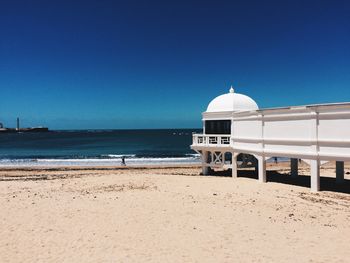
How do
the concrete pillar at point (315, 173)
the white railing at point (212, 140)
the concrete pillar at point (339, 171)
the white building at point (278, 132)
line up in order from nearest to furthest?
the white building at point (278, 132) < the concrete pillar at point (315, 173) < the concrete pillar at point (339, 171) < the white railing at point (212, 140)

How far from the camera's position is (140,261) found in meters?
7.94

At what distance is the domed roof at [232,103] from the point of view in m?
22.2

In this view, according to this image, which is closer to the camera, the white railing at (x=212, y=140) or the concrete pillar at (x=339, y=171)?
the concrete pillar at (x=339, y=171)

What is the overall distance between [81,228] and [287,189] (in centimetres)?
1110

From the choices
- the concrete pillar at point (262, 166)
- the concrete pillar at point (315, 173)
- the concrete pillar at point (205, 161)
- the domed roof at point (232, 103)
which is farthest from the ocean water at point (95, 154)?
the concrete pillar at point (315, 173)

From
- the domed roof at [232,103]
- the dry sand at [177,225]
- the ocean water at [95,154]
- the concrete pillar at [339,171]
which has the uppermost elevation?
the domed roof at [232,103]

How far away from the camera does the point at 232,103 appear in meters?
22.2

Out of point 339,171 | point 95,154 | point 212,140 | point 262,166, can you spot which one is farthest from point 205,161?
point 95,154

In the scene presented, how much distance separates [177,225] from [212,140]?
12642 millimetres

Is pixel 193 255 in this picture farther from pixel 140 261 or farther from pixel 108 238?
pixel 108 238

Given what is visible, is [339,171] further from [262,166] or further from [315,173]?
[262,166]

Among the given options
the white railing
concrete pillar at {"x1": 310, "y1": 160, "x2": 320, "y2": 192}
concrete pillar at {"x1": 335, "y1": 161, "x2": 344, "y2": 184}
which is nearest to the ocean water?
the white railing

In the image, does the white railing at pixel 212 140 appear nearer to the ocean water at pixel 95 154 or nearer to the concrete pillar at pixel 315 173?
the concrete pillar at pixel 315 173

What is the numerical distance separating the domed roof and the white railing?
2.00m
